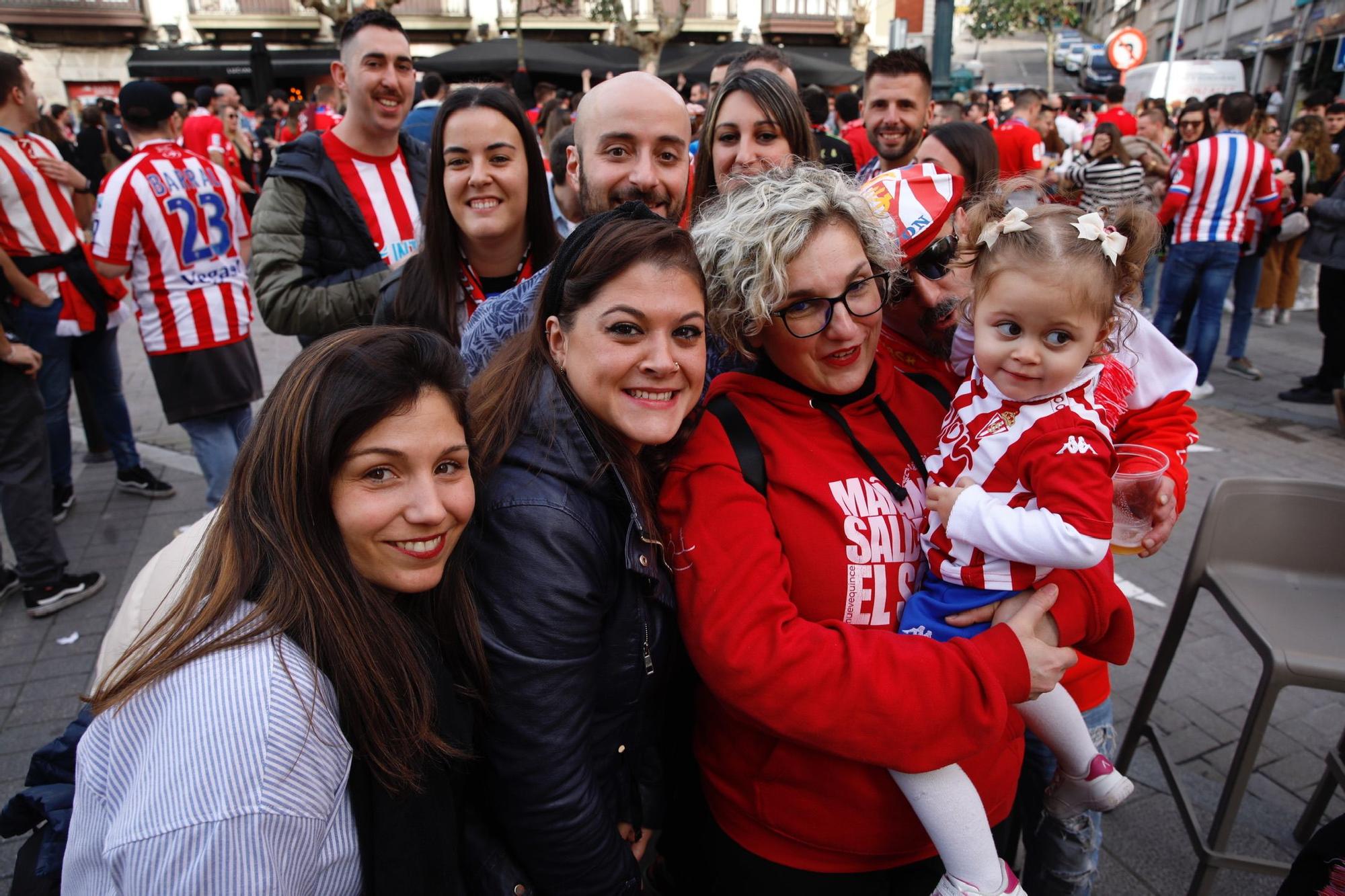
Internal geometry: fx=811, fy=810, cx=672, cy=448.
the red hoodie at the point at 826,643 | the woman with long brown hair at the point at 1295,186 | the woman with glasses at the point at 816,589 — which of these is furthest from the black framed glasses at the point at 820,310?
the woman with long brown hair at the point at 1295,186

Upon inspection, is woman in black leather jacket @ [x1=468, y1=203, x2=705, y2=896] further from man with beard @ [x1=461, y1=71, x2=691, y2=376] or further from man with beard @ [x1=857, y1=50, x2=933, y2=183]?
man with beard @ [x1=857, y1=50, x2=933, y2=183]

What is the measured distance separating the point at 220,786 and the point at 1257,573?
272 centimetres

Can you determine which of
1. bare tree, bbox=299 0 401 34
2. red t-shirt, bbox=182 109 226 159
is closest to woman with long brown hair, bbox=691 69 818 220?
red t-shirt, bbox=182 109 226 159

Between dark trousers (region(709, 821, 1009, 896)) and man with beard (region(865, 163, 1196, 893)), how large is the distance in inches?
18.2

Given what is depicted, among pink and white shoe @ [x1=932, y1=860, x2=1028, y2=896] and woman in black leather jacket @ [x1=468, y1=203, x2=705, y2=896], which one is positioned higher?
woman in black leather jacket @ [x1=468, y1=203, x2=705, y2=896]

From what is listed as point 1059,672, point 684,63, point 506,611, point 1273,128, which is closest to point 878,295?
point 1059,672

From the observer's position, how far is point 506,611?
142 cm

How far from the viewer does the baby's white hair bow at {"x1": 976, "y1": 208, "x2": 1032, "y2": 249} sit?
1.70m

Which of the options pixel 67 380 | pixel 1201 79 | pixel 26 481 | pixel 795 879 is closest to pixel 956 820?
pixel 795 879

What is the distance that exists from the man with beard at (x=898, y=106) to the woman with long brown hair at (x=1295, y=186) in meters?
5.64

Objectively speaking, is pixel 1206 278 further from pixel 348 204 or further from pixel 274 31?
pixel 274 31

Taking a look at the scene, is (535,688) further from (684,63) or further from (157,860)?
(684,63)

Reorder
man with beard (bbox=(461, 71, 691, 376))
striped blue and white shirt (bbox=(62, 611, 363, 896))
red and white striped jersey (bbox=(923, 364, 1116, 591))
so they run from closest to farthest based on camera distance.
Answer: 1. striped blue and white shirt (bbox=(62, 611, 363, 896))
2. red and white striped jersey (bbox=(923, 364, 1116, 591))
3. man with beard (bbox=(461, 71, 691, 376))

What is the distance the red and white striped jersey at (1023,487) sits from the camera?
152 cm
